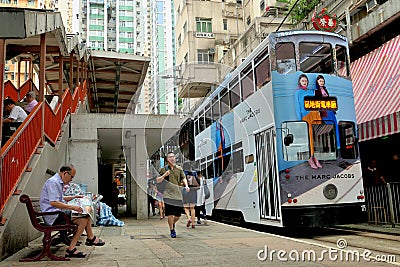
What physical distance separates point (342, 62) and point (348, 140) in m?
1.83

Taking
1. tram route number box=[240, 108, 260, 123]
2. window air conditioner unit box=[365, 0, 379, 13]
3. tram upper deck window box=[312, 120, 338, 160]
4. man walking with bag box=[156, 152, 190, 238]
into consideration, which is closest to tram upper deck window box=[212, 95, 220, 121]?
tram route number box=[240, 108, 260, 123]

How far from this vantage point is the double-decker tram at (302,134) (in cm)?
891

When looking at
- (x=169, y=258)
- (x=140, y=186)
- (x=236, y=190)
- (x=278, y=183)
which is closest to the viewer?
(x=169, y=258)

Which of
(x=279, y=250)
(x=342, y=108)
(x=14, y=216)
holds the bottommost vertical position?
(x=279, y=250)

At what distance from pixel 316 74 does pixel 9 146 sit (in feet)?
21.0

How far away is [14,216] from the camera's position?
6.14 meters

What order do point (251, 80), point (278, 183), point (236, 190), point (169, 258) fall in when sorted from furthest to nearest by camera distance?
point (236, 190)
point (251, 80)
point (278, 183)
point (169, 258)

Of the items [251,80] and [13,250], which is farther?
[251,80]

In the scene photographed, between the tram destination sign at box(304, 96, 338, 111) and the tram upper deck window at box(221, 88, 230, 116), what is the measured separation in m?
3.34

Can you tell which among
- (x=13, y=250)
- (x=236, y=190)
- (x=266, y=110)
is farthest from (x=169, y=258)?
(x=236, y=190)

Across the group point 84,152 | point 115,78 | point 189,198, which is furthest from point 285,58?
point 115,78

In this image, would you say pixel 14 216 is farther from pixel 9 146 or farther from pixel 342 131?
pixel 342 131

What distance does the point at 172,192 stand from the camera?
327 inches

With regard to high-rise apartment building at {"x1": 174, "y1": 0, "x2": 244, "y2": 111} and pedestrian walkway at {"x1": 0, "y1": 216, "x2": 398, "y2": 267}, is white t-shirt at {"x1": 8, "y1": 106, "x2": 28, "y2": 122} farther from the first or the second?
high-rise apartment building at {"x1": 174, "y1": 0, "x2": 244, "y2": 111}
